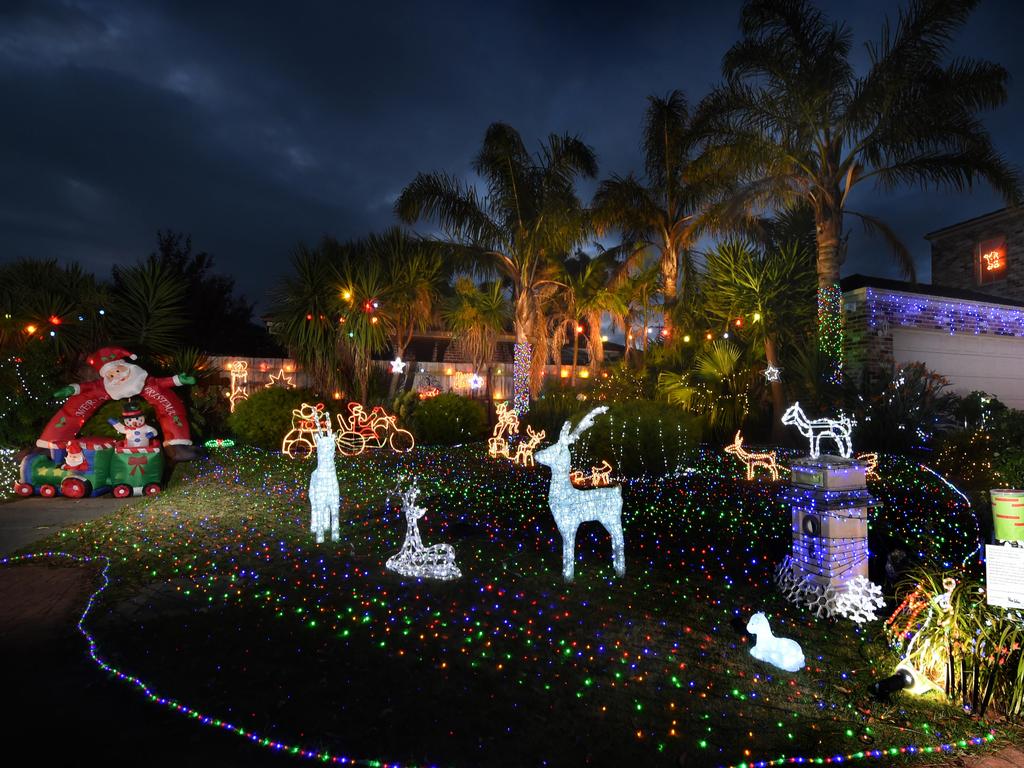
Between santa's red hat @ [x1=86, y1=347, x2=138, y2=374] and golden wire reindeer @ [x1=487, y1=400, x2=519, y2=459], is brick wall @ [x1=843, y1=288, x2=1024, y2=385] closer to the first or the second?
golden wire reindeer @ [x1=487, y1=400, x2=519, y2=459]

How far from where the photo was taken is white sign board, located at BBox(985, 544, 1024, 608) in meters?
3.03

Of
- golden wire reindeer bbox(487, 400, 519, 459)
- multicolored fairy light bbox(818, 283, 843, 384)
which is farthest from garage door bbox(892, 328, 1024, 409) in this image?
golden wire reindeer bbox(487, 400, 519, 459)

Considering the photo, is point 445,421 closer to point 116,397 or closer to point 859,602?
point 116,397

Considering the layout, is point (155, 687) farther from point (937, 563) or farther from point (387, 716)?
point (937, 563)

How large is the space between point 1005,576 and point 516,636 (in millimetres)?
2788

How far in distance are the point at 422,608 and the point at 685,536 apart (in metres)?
3.23

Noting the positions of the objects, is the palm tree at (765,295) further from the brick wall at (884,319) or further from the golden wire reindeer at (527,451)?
the golden wire reindeer at (527,451)

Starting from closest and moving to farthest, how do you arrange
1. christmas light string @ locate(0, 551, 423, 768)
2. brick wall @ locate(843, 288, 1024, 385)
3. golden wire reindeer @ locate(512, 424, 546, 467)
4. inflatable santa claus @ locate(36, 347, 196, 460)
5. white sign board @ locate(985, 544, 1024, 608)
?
christmas light string @ locate(0, 551, 423, 768), white sign board @ locate(985, 544, 1024, 608), inflatable santa claus @ locate(36, 347, 196, 460), golden wire reindeer @ locate(512, 424, 546, 467), brick wall @ locate(843, 288, 1024, 385)

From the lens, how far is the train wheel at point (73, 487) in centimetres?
847

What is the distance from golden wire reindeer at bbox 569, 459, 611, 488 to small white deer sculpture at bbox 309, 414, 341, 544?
3038 mm

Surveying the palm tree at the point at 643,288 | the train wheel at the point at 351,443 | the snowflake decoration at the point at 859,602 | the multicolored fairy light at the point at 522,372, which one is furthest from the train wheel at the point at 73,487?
the palm tree at the point at 643,288

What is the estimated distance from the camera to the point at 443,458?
10.4 m

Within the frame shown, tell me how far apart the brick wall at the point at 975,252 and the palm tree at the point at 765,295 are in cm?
1264

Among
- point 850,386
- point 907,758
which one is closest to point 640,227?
point 850,386
